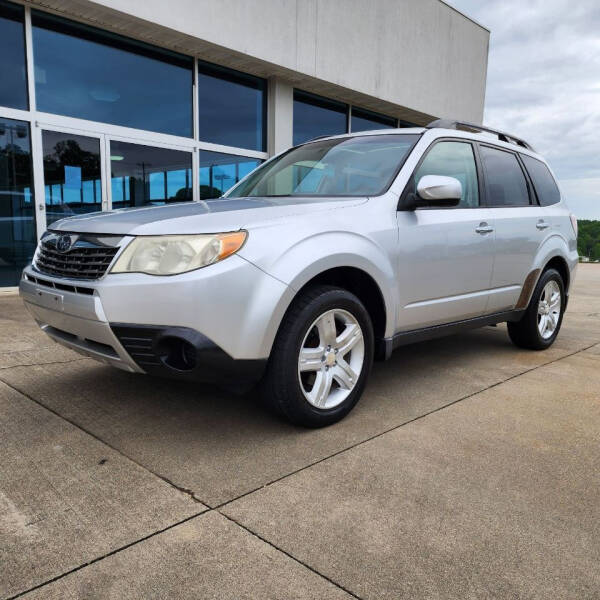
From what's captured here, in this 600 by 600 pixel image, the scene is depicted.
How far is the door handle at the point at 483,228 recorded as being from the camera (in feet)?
12.3

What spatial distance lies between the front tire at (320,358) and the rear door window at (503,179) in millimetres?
1753

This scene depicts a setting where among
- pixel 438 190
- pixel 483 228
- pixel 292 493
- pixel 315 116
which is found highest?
pixel 315 116

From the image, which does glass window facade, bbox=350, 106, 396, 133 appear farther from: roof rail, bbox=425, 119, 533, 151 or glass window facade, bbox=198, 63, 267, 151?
roof rail, bbox=425, 119, 533, 151

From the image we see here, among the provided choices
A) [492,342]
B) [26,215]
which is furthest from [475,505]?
[26,215]

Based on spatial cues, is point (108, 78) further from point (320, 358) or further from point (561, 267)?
point (320, 358)

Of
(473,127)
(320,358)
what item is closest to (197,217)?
(320,358)

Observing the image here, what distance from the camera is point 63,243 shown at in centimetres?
277

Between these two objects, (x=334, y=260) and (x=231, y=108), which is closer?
(x=334, y=260)

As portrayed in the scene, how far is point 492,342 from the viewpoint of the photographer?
5168 mm

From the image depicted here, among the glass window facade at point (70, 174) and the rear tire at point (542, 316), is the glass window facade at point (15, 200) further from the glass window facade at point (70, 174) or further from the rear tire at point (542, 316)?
the rear tire at point (542, 316)

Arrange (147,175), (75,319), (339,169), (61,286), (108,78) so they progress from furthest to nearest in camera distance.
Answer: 1. (147,175)
2. (108,78)
3. (339,169)
4. (61,286)
5. (75,319)

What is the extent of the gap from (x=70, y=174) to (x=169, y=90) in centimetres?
228

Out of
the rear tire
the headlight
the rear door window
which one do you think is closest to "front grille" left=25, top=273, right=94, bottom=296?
the headlight

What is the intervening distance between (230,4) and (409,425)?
796 cm
